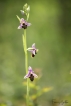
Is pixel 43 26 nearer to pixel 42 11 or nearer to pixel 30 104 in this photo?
pixel 42 11

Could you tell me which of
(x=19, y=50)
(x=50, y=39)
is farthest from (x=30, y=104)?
(x=50, y=39)

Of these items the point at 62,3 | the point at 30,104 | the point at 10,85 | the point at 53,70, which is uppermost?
the point at 62,3

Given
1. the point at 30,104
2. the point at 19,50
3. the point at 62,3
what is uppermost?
the point at 62,3

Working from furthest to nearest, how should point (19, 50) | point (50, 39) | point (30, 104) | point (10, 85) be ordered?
point (50, 39) < point (19, 50) < point (10, 85) < point (30, 104)

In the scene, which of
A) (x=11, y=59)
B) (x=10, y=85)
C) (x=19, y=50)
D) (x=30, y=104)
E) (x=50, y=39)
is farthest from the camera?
(x=50, y=39)

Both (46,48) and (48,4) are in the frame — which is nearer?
(46,48)

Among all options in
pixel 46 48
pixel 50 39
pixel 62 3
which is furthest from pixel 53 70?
pixel 62 3

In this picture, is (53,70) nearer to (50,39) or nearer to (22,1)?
(50,39)

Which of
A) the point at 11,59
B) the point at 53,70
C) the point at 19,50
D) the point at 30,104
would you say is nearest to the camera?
the point at 30,104

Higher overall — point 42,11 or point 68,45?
point 42,11
